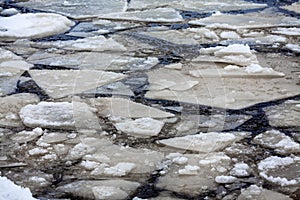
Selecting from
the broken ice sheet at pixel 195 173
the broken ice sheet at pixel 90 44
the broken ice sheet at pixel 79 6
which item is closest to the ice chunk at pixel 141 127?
the broken ice sheet at pixel 195 173

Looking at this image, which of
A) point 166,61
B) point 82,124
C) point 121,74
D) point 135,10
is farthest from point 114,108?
point 135,10

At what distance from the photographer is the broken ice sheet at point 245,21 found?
466 centimetres

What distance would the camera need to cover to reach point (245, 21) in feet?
15.9

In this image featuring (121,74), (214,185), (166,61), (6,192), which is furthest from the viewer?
(166,61)

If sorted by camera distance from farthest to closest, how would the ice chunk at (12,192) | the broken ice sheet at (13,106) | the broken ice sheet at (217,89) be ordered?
the broken ice sheet at (217,89)
the broken ice sheet at (13,106)
the ice chunk at (12,192)

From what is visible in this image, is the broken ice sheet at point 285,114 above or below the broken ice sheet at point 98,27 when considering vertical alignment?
above

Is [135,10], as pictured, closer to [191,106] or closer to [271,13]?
[271,13]

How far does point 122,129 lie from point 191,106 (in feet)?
1.52

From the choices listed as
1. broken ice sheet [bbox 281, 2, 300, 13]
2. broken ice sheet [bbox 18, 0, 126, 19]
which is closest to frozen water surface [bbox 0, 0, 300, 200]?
broken ice sheet [bbox 18, 0, 126, 19]

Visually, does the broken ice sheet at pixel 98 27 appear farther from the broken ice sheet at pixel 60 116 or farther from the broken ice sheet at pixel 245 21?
the broken ice sheet at pixel 60 116

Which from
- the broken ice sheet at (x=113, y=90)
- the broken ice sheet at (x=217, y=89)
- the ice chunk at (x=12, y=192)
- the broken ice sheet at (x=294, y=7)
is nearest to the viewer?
the ice chunk at (x=12, y=192)

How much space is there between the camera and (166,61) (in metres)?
3.66

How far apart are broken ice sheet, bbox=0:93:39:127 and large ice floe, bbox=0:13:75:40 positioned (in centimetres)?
146

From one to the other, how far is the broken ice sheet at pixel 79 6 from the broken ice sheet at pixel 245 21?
980 mm
